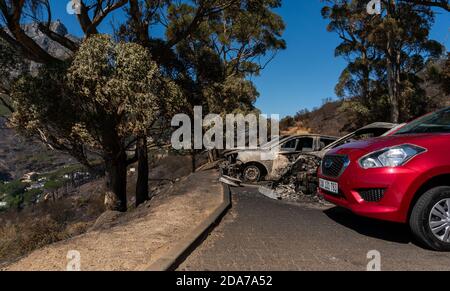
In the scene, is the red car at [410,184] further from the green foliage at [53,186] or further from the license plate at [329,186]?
the green foliage at [53,186]

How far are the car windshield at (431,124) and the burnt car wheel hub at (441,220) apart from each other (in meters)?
0.98

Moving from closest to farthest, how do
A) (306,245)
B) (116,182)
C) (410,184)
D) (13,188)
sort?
(410,184), (306,245), (116,182), (13,188)

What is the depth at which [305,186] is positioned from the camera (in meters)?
8.57

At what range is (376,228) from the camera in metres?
5.82

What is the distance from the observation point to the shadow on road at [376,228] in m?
5.34

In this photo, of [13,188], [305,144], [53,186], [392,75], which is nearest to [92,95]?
[305,144]

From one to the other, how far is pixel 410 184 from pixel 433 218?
497 millimetres

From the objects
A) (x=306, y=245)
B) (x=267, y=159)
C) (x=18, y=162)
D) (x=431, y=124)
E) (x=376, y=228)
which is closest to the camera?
(x=306, y=245)

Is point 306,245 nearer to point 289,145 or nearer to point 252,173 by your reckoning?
point 252,173

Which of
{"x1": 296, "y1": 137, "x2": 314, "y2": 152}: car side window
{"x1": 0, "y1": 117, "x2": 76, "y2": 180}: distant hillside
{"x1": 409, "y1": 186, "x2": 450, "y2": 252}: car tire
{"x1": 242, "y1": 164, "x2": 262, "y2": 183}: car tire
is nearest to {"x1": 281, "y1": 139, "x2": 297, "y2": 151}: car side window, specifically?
{"x1": 296, "y1": 137, "x2": 314, "y2": 152}: car side window

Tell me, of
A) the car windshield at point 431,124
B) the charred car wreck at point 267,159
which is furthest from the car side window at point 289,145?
the car windshield at point 431,124
